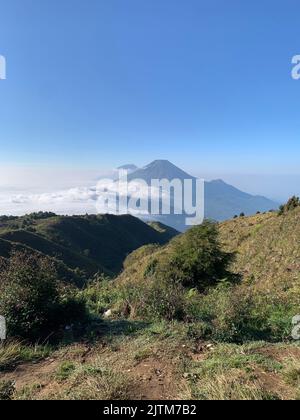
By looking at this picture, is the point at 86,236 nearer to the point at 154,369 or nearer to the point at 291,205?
the point at 291,205

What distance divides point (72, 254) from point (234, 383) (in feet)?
251

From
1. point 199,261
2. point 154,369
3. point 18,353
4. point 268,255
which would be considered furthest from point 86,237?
point 154,369

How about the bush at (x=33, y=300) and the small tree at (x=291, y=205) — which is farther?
the small tree at (x=291, y=205)

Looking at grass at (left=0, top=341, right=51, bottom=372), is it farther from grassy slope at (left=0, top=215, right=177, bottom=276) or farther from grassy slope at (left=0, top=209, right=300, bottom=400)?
grassy slope at (left=0, top=215, right=177, bottom=276)

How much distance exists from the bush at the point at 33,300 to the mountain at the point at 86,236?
64840 mm

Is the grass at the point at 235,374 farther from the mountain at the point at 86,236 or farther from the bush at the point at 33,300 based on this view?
the mountain at the point at 86,236

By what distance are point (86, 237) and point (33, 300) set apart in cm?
10402

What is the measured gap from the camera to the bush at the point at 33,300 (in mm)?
6992

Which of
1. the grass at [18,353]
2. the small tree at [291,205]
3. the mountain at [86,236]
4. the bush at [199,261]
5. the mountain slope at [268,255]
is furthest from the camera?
the mountain at [86,236]

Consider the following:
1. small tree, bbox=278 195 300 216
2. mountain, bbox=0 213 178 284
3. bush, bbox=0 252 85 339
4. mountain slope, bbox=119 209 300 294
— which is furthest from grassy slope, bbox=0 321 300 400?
mountain, bbox=0 213 178 284

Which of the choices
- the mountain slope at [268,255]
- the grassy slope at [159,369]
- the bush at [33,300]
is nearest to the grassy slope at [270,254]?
the mountain slope at [268,255]

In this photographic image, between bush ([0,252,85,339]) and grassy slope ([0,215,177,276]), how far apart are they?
65.4 meters

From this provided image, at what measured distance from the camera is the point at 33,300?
7148mm
